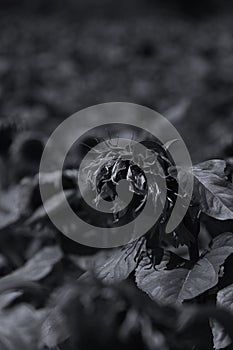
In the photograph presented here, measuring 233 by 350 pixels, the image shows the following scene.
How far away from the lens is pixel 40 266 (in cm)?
185

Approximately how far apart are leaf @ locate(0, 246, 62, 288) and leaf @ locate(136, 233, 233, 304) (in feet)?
1.44

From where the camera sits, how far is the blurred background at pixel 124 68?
4.06 m

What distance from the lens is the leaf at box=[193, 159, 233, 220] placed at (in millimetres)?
1352

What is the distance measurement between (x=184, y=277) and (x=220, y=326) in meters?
0.09

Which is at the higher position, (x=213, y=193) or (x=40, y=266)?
(x=213, y=193)

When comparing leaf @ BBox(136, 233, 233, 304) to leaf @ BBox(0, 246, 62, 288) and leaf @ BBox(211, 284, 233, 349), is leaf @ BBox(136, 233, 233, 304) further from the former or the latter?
leaf @ BBox(0, 246, 62, 288)

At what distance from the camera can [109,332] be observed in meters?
1.02

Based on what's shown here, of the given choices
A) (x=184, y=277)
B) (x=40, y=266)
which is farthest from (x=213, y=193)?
(x=40, y=266)

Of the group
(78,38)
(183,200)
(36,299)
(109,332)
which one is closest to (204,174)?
(183,200)

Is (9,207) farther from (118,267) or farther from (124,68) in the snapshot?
(124,68)

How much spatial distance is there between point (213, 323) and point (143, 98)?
4.46 metres

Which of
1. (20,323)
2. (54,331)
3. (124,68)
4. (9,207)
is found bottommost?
(124,68)

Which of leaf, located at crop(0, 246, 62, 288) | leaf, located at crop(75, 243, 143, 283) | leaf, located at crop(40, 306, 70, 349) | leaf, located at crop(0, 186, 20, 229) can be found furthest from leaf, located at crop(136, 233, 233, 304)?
leaf, located at crop(0, 186, 20, 229)

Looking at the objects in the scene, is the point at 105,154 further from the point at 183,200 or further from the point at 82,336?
the point at 82,336
